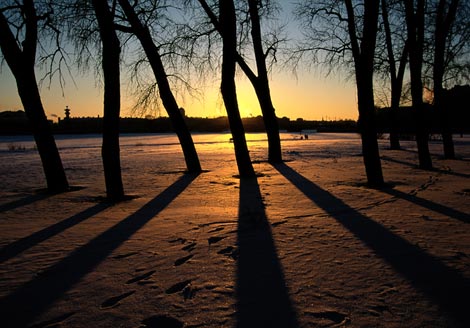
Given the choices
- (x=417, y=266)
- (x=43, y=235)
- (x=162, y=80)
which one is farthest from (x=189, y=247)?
(x=162, y=80)

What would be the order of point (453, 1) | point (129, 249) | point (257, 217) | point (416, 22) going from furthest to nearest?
point (453, 1), point (416, 22), point (257, 217), point (129, 249)

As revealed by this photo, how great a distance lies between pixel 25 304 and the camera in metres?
2.77

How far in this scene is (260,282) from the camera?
3090 millimetres

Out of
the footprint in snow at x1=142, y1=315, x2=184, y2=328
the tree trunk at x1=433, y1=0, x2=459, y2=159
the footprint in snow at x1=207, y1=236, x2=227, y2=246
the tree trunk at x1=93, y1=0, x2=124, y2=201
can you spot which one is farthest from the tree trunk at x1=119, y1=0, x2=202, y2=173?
the tree trunk at x1=433, y1=0, x2=459, y2=159

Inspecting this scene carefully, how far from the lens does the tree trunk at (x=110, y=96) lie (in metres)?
6.79

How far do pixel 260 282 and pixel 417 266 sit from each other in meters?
1.57

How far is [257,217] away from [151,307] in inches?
117

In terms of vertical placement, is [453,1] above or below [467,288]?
above

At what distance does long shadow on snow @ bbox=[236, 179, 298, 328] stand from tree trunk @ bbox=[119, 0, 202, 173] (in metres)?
7.02

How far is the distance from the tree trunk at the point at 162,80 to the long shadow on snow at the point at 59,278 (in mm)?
6479

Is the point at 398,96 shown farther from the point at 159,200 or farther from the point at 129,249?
the point at 129,249

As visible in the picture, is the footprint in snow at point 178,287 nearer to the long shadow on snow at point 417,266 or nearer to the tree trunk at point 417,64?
the long shadow on snow at point 417,266

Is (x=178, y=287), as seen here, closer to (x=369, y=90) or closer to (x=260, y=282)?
(x=260, y=282)

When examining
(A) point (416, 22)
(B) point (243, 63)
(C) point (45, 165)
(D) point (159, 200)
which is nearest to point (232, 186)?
(D) point (159, 200)
